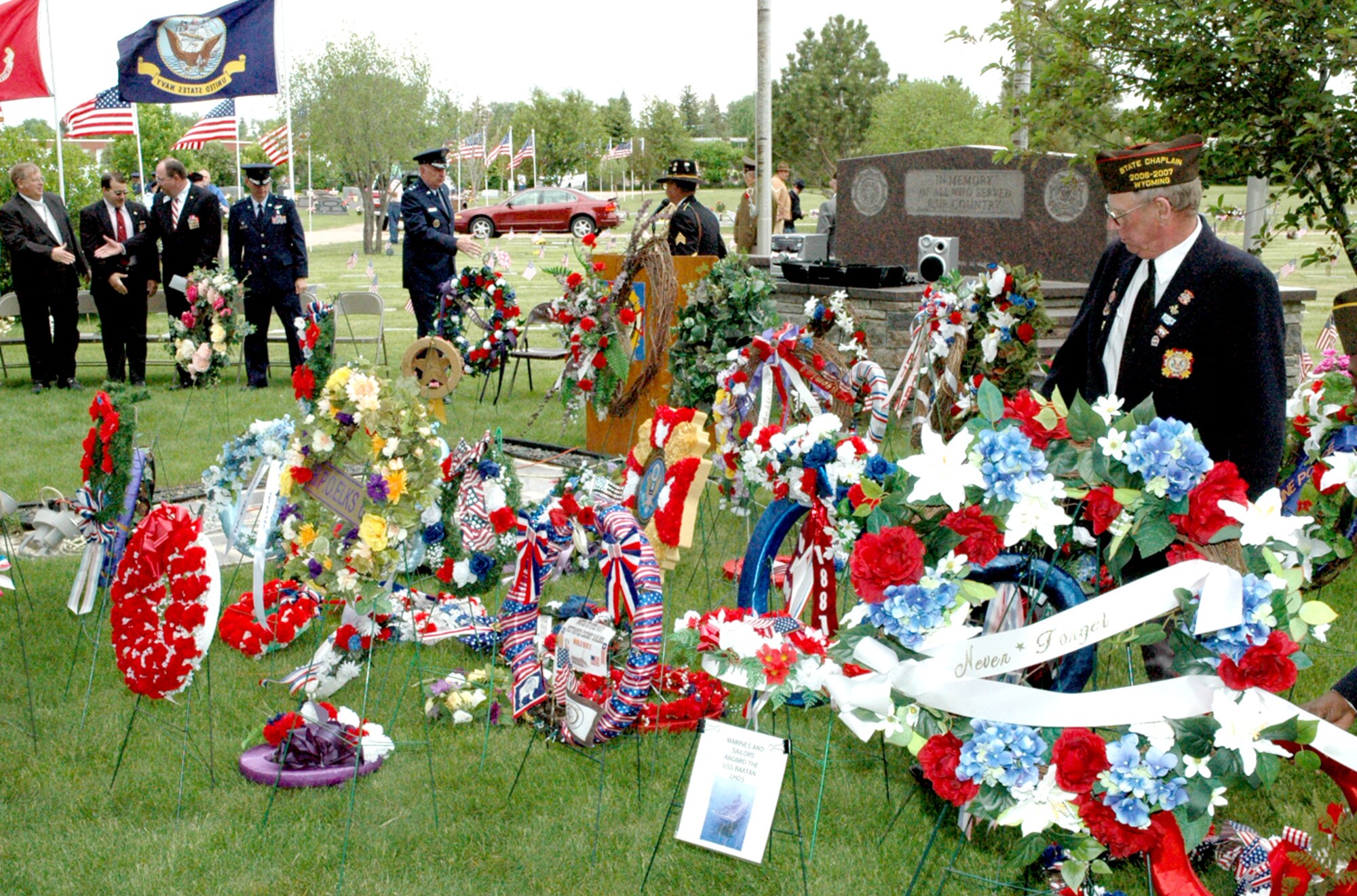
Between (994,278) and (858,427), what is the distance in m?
1.37

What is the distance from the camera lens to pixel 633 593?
129 inches

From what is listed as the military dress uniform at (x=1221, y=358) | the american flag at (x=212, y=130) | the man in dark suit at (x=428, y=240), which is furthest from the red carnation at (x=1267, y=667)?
the american flag at (x=212, y=130)

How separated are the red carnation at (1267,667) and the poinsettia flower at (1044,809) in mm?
381

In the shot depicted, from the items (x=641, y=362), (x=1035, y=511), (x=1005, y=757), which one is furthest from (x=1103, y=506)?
(x=641, y=362)

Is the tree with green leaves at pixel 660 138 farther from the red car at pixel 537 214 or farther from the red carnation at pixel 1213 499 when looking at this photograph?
the red carnation at pixel 1213 499

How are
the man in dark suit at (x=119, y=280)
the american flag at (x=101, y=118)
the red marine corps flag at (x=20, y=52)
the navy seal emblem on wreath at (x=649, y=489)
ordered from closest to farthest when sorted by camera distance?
the navy seal emblem on wreath at (x=649, y=489)
the man in dark suit at (x=119, y=280)
the red marine corps flag at (x=20, y=52)
the american flag at (x=101, y=118)

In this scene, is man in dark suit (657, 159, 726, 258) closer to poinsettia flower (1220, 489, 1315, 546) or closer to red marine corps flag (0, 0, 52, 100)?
poinsettia flower (1220, 489, 1315, 546)

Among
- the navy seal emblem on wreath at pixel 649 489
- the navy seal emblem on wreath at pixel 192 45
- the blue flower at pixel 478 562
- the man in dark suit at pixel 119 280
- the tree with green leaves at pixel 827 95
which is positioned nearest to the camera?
the navy seal emblem on wreath at pixel 649 489

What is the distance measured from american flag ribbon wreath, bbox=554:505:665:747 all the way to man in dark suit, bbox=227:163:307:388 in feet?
25.9

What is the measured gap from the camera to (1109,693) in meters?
2.29

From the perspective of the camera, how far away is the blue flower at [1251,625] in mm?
2131

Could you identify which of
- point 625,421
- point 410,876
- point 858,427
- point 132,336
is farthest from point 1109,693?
point 132,336

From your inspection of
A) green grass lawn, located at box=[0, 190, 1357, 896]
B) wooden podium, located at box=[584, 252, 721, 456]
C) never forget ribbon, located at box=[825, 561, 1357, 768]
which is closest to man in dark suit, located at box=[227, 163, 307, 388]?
wooden podium, located at box=[584, 252, 721, 456]

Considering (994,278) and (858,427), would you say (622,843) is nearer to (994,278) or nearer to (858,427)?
(858,427)
